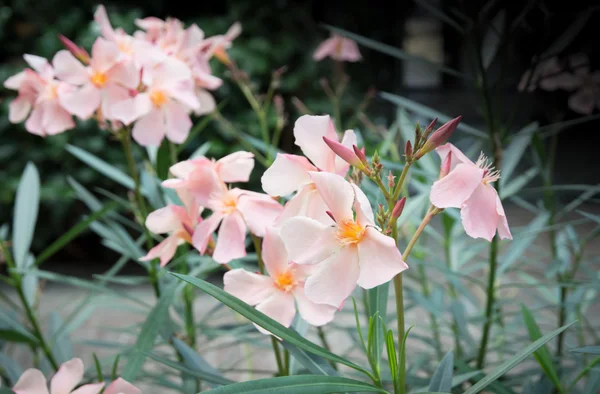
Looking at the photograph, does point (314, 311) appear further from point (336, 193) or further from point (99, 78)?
point (99, 78)

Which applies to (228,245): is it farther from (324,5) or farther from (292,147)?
(324,5)

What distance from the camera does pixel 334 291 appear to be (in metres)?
0.36

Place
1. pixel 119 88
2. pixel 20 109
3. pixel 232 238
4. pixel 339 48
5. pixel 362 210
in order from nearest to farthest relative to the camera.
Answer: pixel 362 210 < pixel 232 238 < pixel 119 88 < pixel 20 109 < pixel 339 48

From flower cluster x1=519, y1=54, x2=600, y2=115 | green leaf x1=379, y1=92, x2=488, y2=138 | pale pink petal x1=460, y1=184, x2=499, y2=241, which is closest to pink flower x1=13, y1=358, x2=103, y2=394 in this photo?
pale pink petal x1=460, y1=184, x2=499, y2=241

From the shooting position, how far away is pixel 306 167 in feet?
1.34

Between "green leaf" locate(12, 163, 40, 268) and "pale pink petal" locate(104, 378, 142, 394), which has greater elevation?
"green leaf" locate(12, 163, 40, 268)

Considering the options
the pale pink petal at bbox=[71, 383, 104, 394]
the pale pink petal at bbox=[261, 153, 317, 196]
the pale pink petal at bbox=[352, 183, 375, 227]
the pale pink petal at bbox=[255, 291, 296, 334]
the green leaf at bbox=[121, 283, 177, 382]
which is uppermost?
the pale pink petal at bbox=[261, 153, 317, 196]

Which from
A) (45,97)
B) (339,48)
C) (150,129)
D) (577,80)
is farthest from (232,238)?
(339,48)

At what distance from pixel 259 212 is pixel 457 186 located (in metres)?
0.16

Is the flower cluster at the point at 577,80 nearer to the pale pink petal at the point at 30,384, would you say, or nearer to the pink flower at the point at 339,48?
the pink flower at the point at 339,48

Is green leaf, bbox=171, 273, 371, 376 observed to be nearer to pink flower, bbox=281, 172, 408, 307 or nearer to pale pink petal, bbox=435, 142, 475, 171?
pink flower, bbox=281, 172, 408, 307

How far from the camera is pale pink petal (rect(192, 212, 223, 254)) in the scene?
456 mm

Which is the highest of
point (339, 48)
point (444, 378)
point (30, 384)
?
point (339, 48)

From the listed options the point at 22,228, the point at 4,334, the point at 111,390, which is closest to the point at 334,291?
the point at 111,390
